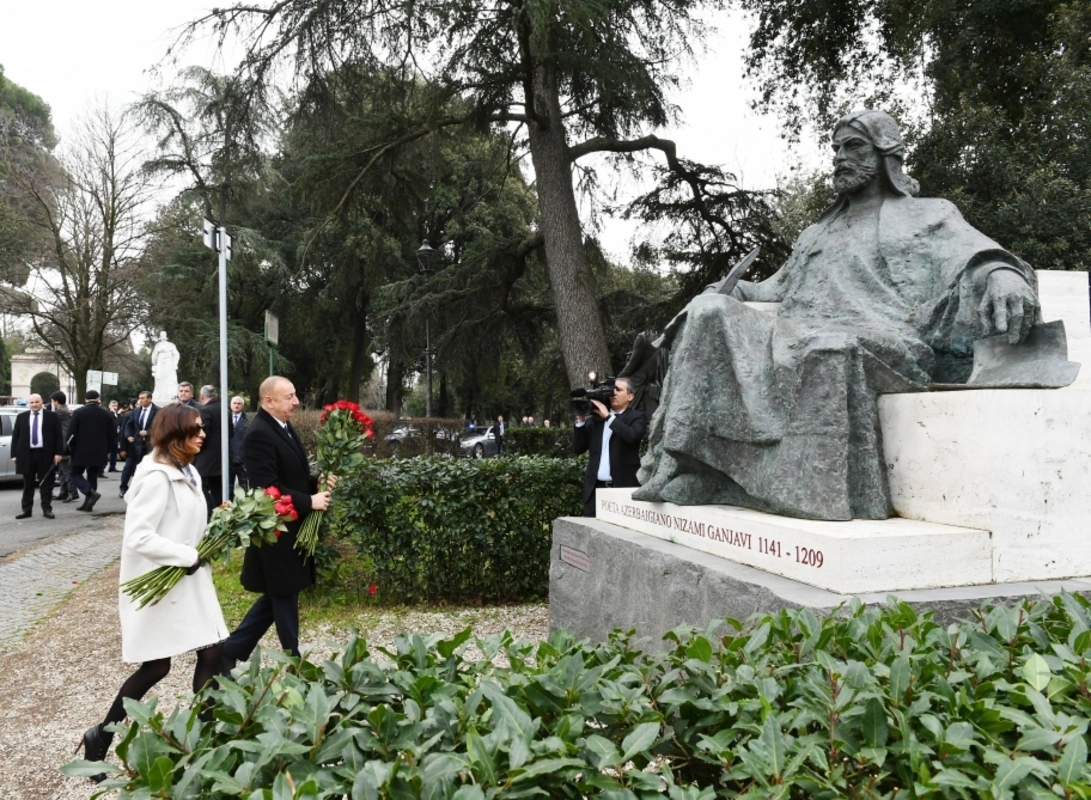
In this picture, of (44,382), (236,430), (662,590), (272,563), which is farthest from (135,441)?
(44,382)

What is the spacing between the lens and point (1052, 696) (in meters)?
1.61

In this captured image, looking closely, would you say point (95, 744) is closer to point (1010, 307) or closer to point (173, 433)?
point (173, 433)

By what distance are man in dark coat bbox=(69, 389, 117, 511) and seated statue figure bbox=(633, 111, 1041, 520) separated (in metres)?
10.4

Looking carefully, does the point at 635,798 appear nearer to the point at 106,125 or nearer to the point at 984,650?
the point at 984,650

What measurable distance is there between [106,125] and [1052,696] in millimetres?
25617

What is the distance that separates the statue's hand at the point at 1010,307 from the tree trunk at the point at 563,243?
8.21m

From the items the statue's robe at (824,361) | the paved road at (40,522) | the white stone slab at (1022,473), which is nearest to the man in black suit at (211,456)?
the paved road at (40,522)

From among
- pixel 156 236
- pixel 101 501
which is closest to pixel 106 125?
pixel 156 236

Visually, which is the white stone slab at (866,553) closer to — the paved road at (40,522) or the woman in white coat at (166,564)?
the woman in white coat at (166,564)

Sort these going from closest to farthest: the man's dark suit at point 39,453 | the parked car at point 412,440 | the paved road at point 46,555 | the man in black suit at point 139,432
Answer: the paved road at point 46,555
the man's dark suit at point 39,453
the man in black suit at point 139,432
the parked car at point 412,440

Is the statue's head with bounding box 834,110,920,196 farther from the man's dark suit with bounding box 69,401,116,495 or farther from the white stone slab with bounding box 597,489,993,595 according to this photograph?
the man's dark suit with bounding box 69,401,116,495

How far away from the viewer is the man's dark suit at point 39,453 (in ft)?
39.4

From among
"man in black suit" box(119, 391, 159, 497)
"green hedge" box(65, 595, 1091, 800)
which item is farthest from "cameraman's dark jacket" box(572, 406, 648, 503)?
"man in black suit" box(119, 391, 159, 497)

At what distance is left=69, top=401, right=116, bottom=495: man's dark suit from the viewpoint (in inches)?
482
